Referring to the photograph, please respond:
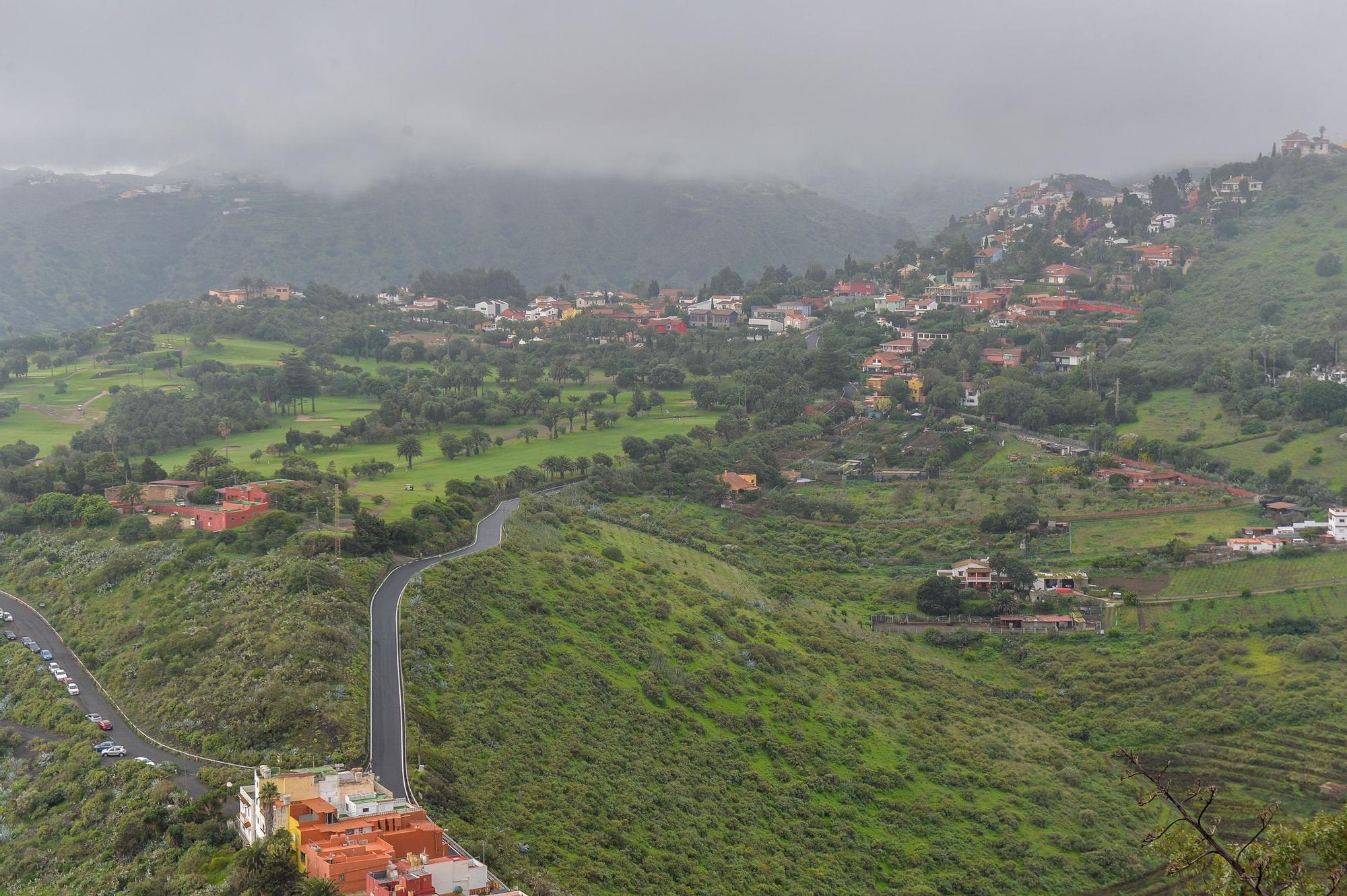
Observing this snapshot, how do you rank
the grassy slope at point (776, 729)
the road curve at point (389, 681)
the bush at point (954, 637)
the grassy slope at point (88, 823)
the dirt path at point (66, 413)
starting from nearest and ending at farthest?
the grassy slope at point (88, 823)
the road curve at point (389, 681)
the grassy slope at point (776, 729)
the bush at point (954, 637)
the dirt path at point (66, 413)

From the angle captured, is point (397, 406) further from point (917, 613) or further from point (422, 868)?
point (422, 868)

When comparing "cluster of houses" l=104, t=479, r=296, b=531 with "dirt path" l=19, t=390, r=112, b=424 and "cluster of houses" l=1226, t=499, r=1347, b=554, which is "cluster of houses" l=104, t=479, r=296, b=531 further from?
"cluster of houses" l=1226, t=499, r=1347, b=554

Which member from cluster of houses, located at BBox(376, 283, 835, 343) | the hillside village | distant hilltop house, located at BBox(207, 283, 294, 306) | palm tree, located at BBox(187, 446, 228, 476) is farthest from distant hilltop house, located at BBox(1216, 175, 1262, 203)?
palm tree, located at BBox(187, 446, 228, 476)

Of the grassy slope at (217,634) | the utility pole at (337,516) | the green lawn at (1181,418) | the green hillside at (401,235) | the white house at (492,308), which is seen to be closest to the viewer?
the grassy slope at (217,634)

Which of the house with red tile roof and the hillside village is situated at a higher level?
the house with red tile roof

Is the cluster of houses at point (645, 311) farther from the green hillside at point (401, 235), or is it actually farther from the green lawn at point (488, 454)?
the green hillside at point (401, 235)

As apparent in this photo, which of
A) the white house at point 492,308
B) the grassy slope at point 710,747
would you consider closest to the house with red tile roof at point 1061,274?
the white house at point 492,308
